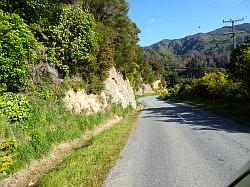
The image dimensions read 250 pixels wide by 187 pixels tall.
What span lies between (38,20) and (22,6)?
1.50 metres

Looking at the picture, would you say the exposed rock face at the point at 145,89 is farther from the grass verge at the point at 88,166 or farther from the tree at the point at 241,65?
the grass verge at the point at 88,166

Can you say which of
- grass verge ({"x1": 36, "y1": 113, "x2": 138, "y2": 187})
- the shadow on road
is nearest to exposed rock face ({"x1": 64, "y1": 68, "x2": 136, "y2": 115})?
the shadow on road

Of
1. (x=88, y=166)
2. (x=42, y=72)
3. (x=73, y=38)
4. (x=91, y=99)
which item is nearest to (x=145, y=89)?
(x=91, y=99)

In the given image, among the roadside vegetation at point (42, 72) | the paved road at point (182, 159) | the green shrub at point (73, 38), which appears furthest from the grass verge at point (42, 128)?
the green shrub at point (73, 38)

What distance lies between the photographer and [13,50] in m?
14.4

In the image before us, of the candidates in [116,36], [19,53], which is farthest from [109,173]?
[116,36]

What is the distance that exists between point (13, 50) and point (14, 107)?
7.68ft

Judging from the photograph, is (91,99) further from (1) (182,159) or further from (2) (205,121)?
(1) (182,159)

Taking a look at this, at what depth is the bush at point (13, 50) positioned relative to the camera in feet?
46.3

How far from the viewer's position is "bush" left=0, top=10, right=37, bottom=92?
14.1m

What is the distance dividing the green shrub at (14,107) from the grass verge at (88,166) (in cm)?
289

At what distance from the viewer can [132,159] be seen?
39.1ft

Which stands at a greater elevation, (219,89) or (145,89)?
(145,89)

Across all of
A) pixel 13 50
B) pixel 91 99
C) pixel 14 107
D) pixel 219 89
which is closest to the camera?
pixel 14 107
